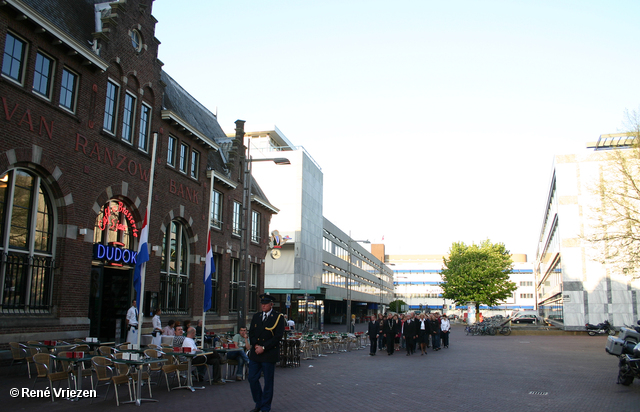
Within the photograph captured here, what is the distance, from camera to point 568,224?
155 feet

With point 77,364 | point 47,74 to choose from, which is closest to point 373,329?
point 77,364

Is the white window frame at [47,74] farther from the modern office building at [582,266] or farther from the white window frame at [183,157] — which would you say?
the modern office building at [582,266]

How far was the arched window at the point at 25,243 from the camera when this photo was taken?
1362 centimetres

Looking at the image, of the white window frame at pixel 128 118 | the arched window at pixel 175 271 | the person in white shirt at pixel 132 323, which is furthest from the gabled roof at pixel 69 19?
the arched window at pixel 175 271

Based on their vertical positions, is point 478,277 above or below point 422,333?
above

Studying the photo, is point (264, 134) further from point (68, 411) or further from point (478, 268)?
point (68, 411)

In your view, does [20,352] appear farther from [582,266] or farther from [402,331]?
[582,266]

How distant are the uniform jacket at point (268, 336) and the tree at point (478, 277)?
59826 millimetres

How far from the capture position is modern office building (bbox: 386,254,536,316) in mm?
124062

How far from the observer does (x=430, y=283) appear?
13425cm

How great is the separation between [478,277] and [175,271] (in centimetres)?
5074

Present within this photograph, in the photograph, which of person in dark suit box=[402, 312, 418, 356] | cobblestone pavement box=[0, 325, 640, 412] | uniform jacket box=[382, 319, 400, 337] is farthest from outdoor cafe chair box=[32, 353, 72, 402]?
person in dark suit box=[402, 312, 418, 356]

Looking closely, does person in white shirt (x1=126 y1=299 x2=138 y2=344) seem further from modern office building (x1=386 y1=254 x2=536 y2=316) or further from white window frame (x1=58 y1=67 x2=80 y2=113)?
modern office building (x1=386 y1=254 x2=536 y2=316)

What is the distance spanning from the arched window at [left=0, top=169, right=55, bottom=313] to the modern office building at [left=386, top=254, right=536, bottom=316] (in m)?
114
